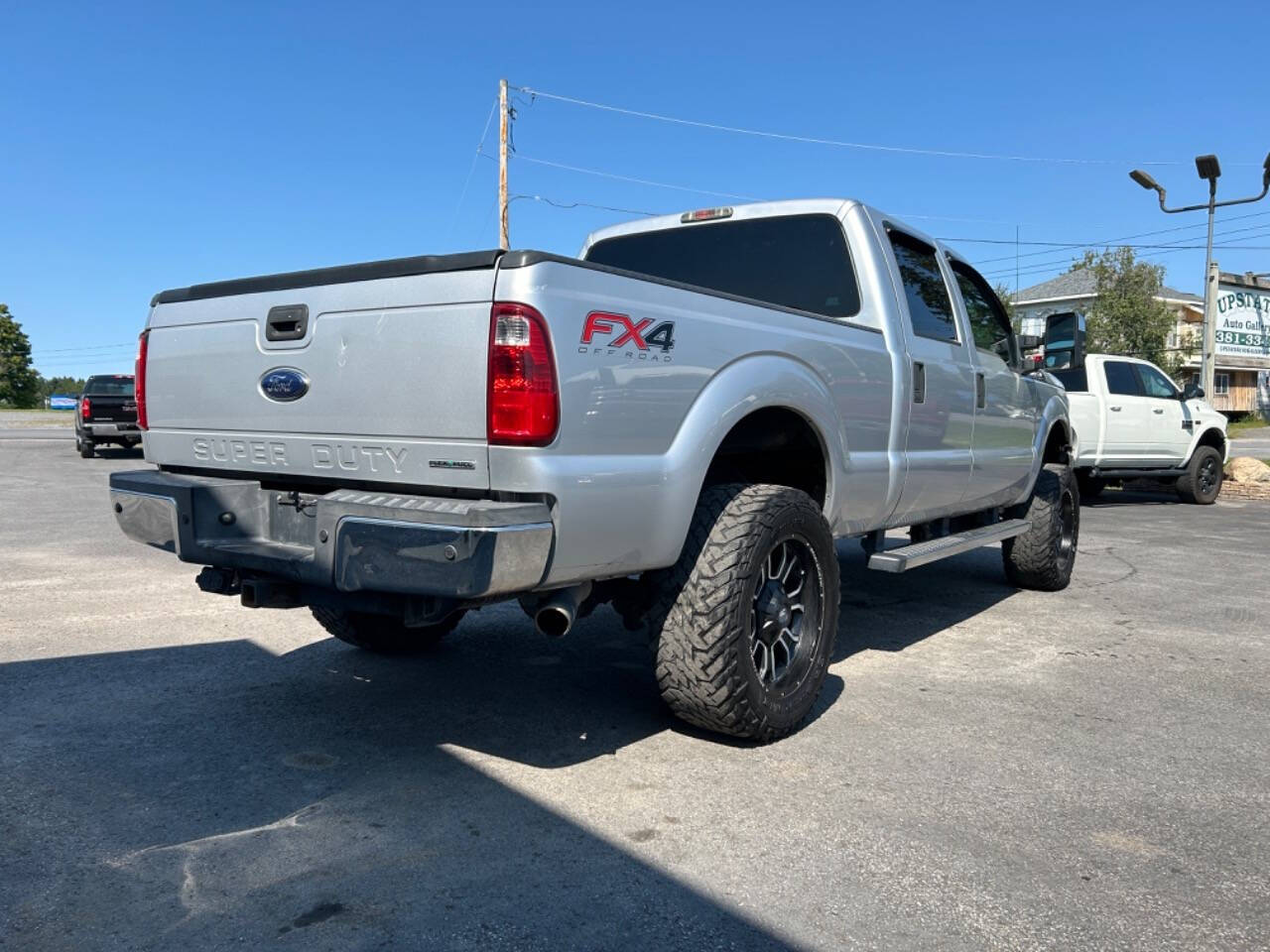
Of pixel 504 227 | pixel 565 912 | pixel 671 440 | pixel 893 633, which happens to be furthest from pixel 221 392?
pixel 504 227

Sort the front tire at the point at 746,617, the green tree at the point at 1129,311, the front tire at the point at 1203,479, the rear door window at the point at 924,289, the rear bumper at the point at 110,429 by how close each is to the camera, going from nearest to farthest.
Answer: the front tire at the point at 746,617 → the rear door window at the point at 924,289 → the front tire at the point at 1203,479 → the rear bumper at the point at 110,429 → the green tree at the point at 1129,311

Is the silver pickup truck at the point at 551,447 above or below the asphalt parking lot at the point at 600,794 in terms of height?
above

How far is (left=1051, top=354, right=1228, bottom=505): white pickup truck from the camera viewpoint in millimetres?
12570

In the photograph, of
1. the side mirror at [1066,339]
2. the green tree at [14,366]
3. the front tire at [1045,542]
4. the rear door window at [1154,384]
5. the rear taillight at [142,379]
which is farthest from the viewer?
the green tree at [14,366]

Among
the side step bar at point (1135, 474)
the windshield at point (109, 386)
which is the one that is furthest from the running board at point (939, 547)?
the windshield at point (109, 386)

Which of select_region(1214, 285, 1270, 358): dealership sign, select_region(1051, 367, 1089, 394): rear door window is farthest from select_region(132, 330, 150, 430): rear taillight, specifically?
select_region(1214, 285, 1270, 358): dealership sign

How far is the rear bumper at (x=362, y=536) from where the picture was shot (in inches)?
107

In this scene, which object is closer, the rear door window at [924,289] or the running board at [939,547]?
the running board at [939,547]

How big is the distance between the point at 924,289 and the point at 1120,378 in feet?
29.8

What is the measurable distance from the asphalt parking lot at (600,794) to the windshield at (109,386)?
1676cm

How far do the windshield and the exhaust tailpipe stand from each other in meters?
19.9

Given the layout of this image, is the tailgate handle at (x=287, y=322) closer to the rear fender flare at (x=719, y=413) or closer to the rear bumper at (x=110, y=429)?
the rear fender flare at (x=719, y=413)

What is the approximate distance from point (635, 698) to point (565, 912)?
182 centimetres

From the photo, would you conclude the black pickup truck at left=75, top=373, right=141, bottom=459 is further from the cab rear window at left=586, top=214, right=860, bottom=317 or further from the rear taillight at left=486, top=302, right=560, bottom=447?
the rear taillight at left=486, top=302, right=560, bottom=447
